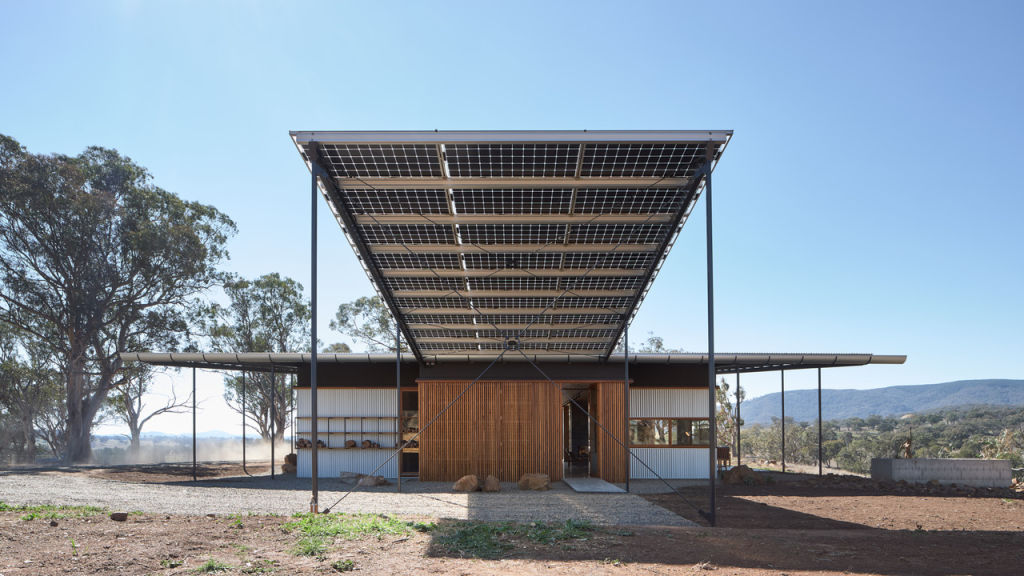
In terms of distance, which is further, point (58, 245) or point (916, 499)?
point (58, 245)

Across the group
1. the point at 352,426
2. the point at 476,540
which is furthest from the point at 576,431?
the point at 476,540

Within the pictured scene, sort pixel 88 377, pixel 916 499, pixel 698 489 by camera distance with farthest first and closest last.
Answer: pixel 88 377 < pixel 698 489 < pixel 916 499

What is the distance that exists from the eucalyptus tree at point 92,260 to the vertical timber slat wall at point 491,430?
17.8 metres

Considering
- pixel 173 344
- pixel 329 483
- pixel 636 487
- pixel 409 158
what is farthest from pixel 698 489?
pixel 173 344

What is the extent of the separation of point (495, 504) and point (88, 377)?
2713cm

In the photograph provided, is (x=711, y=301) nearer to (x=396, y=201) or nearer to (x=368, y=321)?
(x=396, y=201)

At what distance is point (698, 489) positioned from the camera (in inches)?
647

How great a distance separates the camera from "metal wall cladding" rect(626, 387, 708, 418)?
19594 millimetres

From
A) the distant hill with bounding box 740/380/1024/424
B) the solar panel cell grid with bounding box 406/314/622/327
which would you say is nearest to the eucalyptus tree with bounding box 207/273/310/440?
the solar panel cell grid with bounding box 406/314/622/327

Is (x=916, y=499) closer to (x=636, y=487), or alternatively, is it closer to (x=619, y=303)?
(x=636, y=487)

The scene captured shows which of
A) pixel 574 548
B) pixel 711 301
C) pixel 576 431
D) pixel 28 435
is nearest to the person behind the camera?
pixel 574 548

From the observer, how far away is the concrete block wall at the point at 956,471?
60.0 feet

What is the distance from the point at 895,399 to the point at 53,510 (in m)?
168

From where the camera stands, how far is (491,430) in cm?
1766
